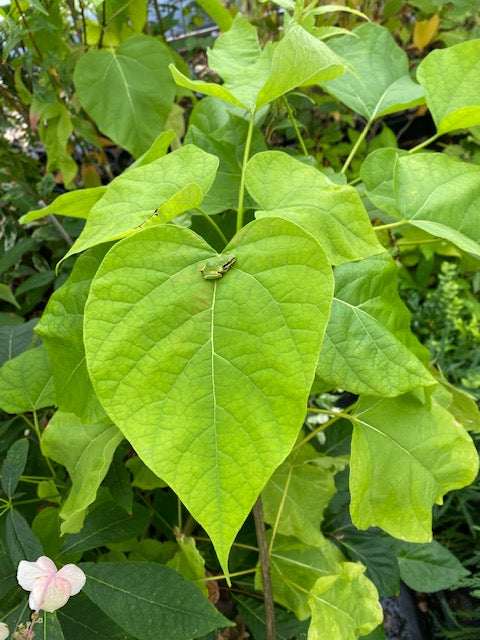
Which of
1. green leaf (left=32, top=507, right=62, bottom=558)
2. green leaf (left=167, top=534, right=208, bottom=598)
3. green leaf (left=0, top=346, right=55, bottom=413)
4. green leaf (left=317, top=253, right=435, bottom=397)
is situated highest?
green leaf (left=317, top=253, right=435, bottom=397)

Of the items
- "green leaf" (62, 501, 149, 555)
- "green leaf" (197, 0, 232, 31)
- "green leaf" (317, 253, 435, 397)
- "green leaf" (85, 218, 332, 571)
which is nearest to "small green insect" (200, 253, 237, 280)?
"green leaf" (85, 218, 332, 571)

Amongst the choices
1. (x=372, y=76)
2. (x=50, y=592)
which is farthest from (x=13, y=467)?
(x=372, y=76)

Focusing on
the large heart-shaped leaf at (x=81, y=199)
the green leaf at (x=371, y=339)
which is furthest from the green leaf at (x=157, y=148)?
the green leaf at (x=371, y=339)

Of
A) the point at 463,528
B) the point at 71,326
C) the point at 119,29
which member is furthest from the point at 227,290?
the point at 463,528

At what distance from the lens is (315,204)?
45 centimetres

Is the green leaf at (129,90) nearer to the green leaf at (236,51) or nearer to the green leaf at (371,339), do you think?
the green leaf at (236,51)

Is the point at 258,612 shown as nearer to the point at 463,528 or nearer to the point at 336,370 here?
the point at 336,370

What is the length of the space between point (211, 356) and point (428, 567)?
0.73 m

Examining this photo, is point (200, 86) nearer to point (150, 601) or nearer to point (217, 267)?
point (217, 267)

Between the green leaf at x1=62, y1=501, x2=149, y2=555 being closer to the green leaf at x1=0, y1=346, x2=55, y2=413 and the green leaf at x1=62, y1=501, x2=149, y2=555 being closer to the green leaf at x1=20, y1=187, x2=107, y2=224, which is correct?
the green leaf at x1=0, y1=346, x2=55, y2=413

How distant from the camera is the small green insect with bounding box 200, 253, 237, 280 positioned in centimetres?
40

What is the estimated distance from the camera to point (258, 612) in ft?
2.52

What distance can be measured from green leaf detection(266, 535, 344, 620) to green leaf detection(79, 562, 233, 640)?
172 mm

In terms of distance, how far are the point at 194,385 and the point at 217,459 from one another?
0.16ft
